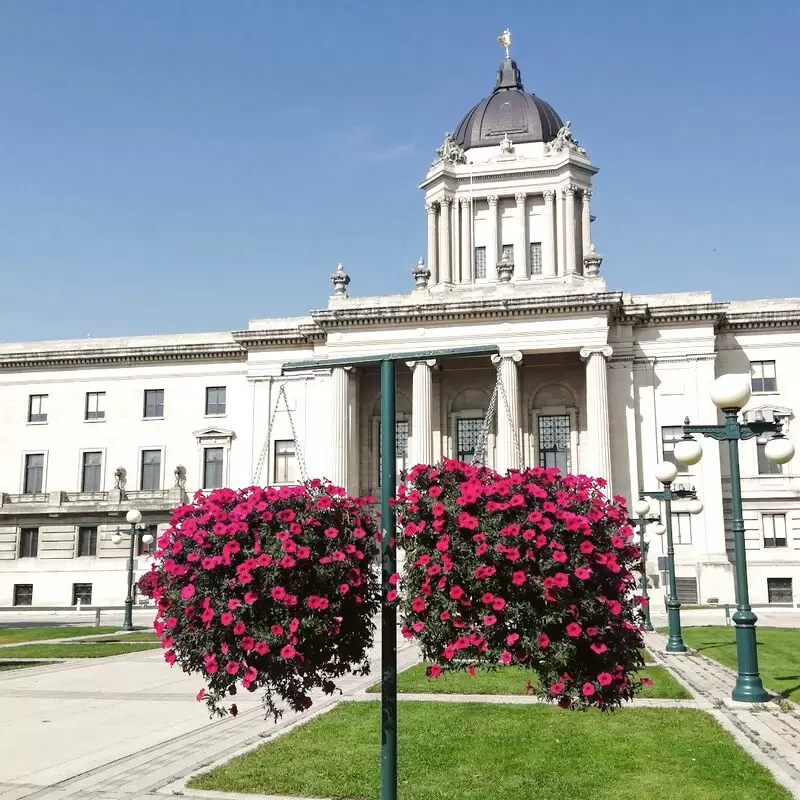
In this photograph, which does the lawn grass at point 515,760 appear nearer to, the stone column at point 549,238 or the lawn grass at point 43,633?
the lawn grass at point 43,633

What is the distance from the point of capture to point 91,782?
11008mm

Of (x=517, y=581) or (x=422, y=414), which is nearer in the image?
(x=517, y=581)

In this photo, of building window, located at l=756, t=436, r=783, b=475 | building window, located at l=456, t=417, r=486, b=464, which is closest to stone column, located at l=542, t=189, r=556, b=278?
building window, located at l=456, t=417, r=486, b=464

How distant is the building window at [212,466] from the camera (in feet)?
189

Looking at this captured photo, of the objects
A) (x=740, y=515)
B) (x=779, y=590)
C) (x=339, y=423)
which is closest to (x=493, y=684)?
(x=740, y=515)

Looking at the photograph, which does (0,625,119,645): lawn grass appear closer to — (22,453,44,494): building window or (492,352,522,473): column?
(22,453,44,494): building window

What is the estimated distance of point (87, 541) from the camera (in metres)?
57.2

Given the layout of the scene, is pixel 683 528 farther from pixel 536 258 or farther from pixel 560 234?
pixel 560 234

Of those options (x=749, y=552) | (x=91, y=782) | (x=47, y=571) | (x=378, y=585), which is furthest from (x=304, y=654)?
(x=47, y=571)

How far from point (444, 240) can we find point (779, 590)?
3134 centimetres

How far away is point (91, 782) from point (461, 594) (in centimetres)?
620

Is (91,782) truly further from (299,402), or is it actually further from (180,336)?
(180,336)

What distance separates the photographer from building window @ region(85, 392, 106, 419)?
199ft

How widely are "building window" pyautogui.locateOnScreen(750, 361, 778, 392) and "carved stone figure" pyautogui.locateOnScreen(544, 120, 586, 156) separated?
20.5 meters
